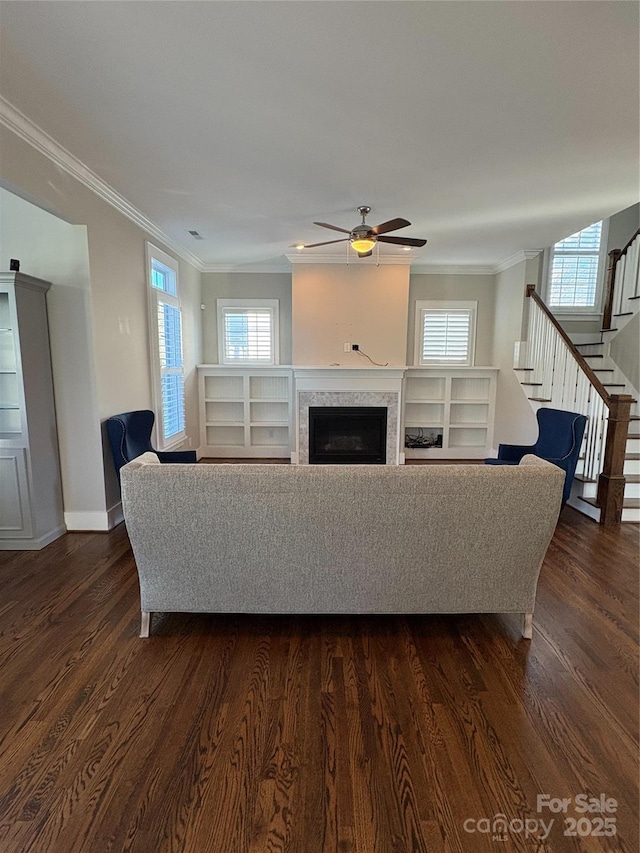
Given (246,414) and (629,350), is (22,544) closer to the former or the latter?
(246,414)

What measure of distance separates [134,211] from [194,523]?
3.23m

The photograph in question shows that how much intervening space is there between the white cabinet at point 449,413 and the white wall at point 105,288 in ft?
12.0

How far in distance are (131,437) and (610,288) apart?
20.6 ft

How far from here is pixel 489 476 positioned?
6.28ft

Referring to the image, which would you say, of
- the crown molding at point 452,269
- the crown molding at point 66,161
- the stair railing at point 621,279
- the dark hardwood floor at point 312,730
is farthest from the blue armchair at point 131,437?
the stair railing at point 621,279

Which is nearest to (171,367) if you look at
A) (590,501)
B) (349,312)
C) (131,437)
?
(131,437)

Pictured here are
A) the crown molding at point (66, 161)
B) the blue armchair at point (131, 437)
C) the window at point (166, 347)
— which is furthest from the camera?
the window at point (166, 347)

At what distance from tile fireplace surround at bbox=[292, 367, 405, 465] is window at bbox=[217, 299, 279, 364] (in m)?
0.95

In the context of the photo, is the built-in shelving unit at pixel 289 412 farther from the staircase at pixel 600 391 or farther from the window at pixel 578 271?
the window at pixel 578 271

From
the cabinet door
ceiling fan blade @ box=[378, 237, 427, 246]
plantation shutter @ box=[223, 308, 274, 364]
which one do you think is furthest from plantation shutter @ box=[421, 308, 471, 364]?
the cabinet door

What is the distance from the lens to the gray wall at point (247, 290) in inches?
239

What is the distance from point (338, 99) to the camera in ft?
7.14

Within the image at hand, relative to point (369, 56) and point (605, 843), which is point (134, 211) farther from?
point (605, 843)

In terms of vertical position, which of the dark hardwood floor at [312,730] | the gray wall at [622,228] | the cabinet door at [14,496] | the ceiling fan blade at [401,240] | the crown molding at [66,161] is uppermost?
the gray wall at [622,228]
